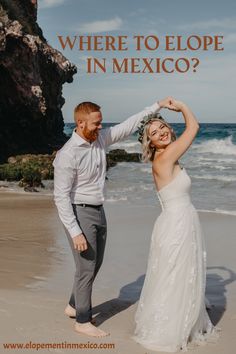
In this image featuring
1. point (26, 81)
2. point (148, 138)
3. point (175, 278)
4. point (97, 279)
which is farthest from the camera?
point (26, 81)

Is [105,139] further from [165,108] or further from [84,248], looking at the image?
[84,248]

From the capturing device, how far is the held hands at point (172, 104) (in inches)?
176

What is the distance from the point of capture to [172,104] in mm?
4562

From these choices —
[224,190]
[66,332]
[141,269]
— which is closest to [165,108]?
[66,332]

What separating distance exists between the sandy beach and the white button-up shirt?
1069 mm

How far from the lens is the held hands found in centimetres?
447

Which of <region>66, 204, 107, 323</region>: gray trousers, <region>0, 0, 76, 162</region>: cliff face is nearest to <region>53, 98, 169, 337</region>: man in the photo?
<region>66, 204, 107, 323</region>: gray trousers

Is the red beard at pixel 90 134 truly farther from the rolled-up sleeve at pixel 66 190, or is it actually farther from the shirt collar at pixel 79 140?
the rolled-up sleeve at pixel 66 190

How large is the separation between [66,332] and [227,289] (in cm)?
246

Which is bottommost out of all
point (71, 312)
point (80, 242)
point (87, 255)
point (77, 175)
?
point (71, 312)

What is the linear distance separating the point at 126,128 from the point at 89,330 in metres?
1.92

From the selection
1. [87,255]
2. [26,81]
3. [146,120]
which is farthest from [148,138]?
[26,81]

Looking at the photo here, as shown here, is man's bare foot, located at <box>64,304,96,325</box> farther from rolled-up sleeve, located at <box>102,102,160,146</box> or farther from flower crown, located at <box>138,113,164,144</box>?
flower crown, located at <box>138,113,164,144</box>

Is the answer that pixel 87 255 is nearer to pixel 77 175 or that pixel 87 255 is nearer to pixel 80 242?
pixel 80 242
